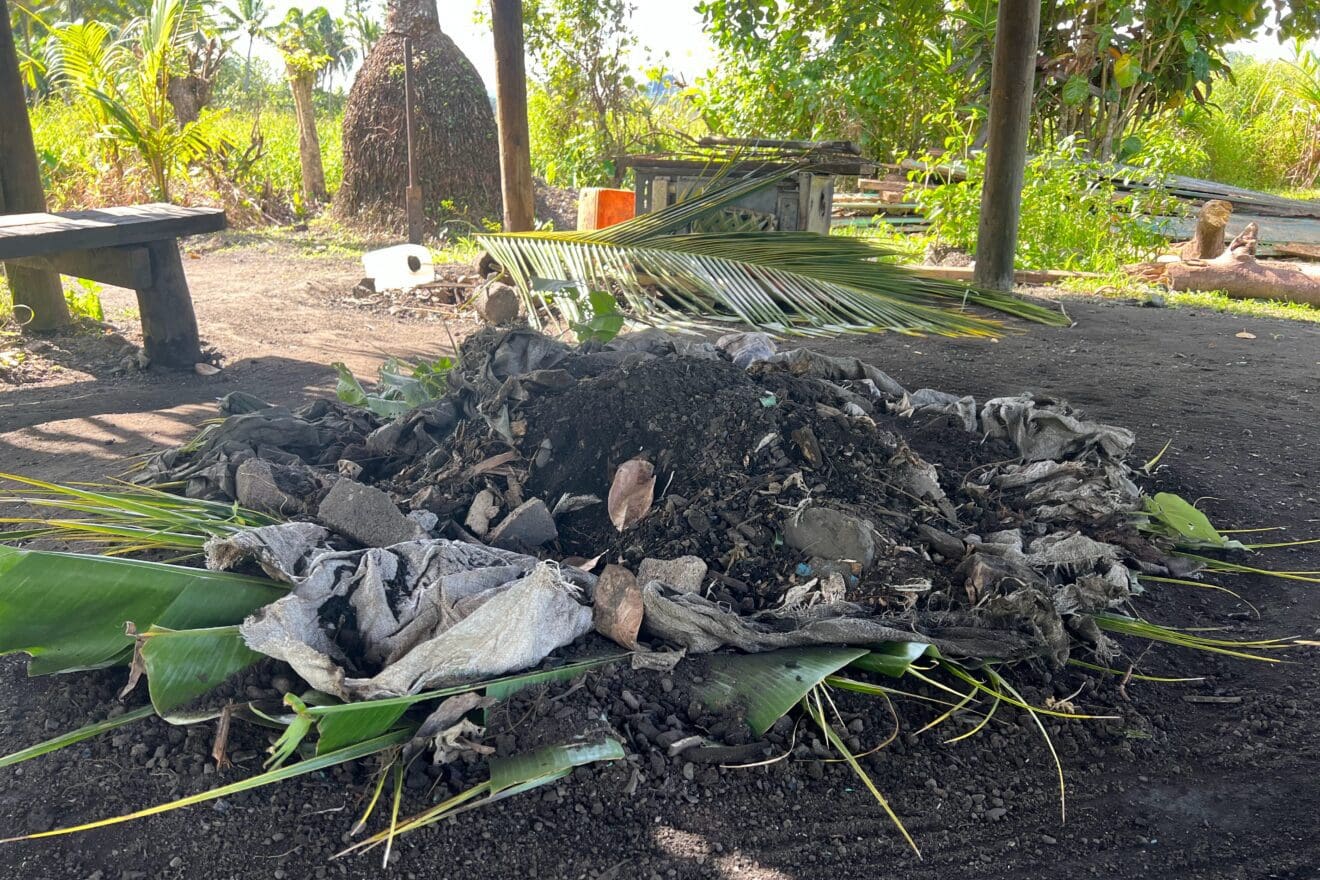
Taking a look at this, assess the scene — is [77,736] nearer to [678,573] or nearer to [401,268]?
[678,573]

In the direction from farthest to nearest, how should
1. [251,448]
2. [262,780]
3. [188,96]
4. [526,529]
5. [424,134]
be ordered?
[188,96] < [424,134] < [251,448] < [526,529] < [262,780]

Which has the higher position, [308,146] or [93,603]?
[308,146]

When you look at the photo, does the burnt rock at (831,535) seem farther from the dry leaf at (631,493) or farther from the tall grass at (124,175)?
the tall grass at (124,175)

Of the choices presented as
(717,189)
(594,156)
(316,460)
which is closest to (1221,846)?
(316,460)

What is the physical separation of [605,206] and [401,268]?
1572 millimetres

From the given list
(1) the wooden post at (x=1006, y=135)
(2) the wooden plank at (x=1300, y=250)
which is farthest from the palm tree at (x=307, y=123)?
(2) the wooden plank at (x=1300, y=250)

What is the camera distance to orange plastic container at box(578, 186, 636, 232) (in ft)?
22.9

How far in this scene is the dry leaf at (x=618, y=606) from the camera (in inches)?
78.1

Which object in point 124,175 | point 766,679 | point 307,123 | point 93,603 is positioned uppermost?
point 307,123

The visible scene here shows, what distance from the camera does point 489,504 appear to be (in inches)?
98.3

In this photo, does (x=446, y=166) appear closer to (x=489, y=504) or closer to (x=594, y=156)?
(x=594, y=156)

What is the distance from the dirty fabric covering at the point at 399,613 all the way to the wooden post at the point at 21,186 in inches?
176

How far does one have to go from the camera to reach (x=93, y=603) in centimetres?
176

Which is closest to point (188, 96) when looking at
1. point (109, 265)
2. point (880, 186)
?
point (880, 186)
